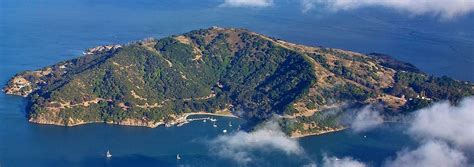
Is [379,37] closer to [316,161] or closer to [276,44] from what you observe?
[276,44]

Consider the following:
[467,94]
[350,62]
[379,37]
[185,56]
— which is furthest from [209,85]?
[379,37]

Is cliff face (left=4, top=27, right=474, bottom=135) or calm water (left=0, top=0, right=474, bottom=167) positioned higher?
cliff face (left=4, top=27, right=474, bottom=135)

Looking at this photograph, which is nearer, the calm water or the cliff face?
the calm water

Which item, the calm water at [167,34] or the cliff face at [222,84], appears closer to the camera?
the calm water at [167,34]

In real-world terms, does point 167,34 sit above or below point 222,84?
below

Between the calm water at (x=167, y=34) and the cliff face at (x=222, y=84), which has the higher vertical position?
the cliff face at (x=222, y=84)
